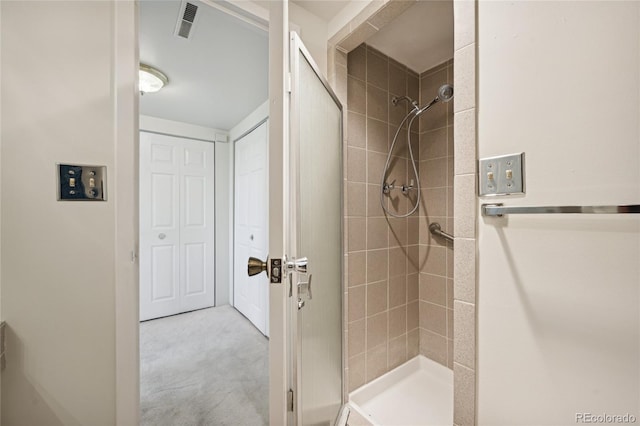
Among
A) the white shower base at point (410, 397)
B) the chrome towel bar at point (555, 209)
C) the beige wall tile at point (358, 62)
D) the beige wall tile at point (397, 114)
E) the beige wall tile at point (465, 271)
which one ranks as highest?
the beige wall tile at point (358, 62)

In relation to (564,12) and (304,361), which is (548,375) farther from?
(564,12)

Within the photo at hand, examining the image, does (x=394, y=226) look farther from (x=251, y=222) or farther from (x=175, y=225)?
(x=175, y=225)

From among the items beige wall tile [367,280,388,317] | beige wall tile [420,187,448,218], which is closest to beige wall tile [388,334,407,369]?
beige wall tile [367,280,388,317]

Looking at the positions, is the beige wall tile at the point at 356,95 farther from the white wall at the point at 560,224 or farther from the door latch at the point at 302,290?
the door latch at the point at 302,290

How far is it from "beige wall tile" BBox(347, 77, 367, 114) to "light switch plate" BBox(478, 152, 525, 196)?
973mm

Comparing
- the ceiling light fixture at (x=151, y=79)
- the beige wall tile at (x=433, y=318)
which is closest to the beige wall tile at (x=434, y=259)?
the beige wall tile at (x=433, y=318)

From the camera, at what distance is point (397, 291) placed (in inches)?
70.0

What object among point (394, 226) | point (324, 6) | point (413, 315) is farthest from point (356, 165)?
point (413, 315)

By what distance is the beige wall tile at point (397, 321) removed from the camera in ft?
5.69

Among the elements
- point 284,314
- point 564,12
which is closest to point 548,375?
point 284,314

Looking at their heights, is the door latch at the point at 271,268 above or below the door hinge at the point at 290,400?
above

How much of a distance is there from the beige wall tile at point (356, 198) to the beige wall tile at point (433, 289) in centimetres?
81

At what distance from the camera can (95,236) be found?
827 mm

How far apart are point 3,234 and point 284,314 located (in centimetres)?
87
